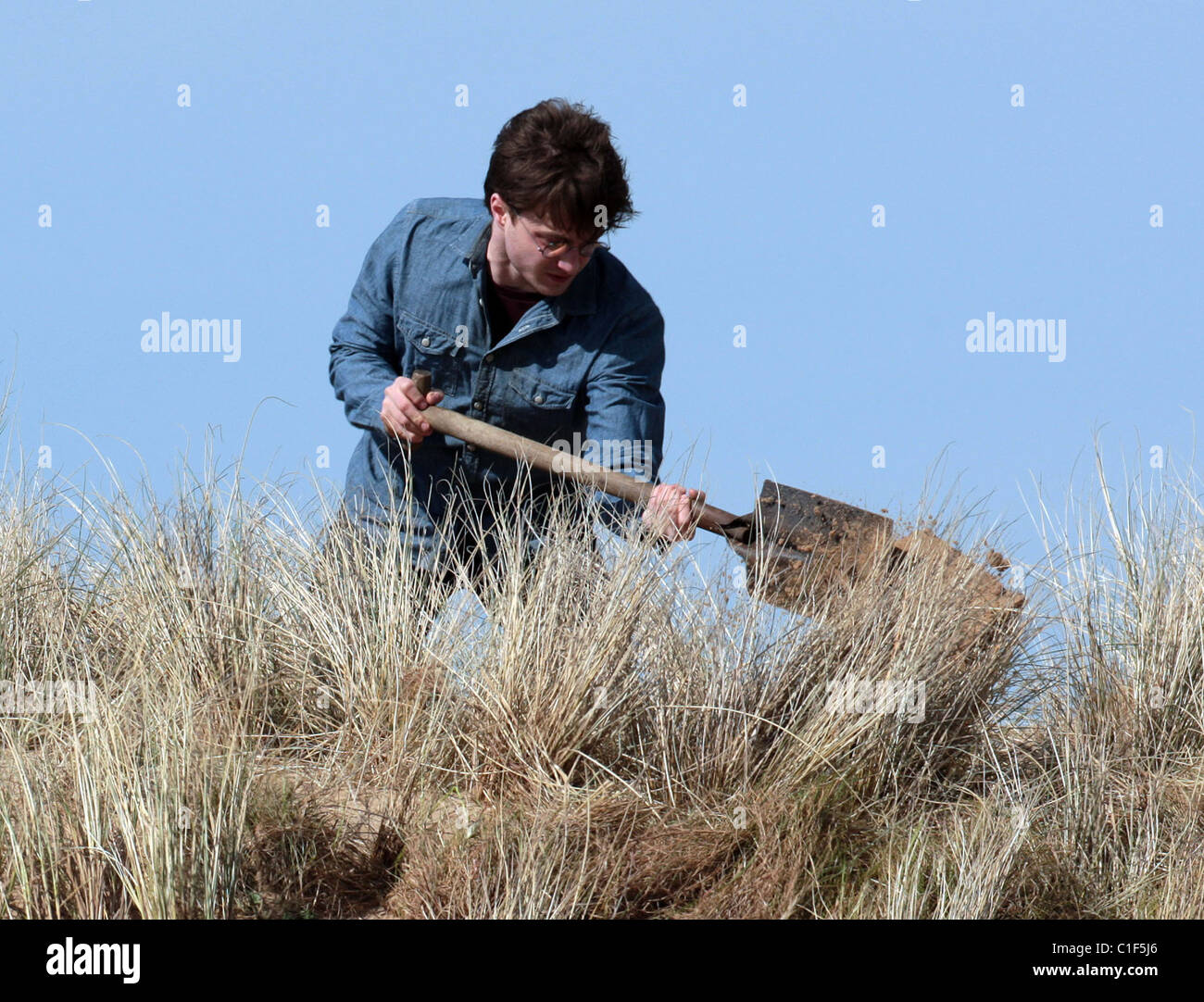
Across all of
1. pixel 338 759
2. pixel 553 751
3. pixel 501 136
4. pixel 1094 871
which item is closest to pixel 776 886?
pixel 553 751

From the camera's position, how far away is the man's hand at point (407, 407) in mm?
5156

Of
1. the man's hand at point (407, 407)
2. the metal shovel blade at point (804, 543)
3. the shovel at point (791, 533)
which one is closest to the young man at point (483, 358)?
the man's hand at point (407, 407)

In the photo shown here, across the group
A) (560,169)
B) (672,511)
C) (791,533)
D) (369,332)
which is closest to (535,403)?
(369,332)

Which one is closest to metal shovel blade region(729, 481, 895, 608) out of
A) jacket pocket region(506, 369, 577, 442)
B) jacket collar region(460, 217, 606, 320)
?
jacket pocket region(506, 369, 577, 442)

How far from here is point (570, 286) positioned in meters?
5.40

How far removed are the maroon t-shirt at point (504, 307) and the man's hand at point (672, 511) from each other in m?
1.10

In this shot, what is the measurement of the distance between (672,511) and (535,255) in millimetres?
1135

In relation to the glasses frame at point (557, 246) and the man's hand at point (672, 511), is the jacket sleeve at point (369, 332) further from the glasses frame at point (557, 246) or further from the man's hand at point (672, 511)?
the man's hand at point (672, 511)

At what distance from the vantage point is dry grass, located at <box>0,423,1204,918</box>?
3.65 meters

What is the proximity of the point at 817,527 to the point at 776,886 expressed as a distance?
167 centimetres

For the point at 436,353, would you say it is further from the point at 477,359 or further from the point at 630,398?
the point at 630,398

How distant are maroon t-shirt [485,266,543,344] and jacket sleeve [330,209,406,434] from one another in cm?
45

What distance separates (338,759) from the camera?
4426 millimetres

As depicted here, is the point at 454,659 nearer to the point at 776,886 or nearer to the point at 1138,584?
the point at 776,886
